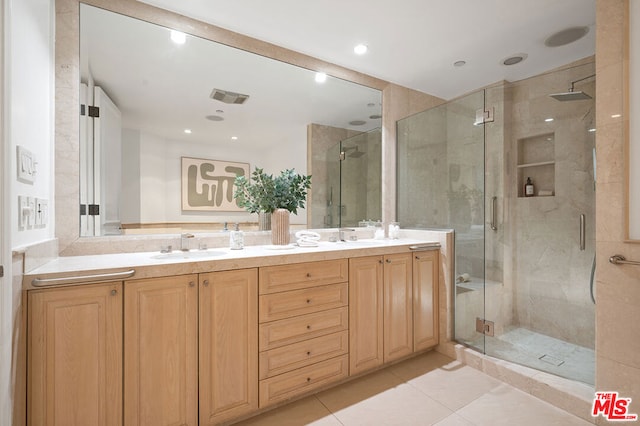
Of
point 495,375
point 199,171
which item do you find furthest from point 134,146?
point 495,375

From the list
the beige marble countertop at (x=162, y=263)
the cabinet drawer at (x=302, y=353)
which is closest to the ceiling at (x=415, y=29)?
the beige marble countertop at (x=162, y=263)

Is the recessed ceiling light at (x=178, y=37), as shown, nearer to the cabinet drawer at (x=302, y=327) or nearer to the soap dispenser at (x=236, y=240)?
the soap dispenser at (x=236, y=240)

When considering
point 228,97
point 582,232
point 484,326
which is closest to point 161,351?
point 228,97

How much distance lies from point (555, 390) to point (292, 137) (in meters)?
2.48

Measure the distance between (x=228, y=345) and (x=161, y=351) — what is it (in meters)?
0.31

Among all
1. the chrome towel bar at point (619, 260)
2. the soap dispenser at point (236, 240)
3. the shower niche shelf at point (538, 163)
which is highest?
the shower niche shelf at point (538, 163)

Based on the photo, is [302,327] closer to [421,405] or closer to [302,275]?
[302,275]

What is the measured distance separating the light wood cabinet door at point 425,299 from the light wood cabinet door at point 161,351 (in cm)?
164

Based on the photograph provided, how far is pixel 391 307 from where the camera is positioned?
2.15 metres

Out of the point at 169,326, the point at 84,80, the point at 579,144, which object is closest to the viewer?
the point at 169,326

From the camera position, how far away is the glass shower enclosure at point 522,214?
87.2 inches

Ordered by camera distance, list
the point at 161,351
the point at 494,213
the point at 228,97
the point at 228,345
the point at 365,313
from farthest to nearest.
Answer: the point at 494,213 → the point at 228,97 → the point at 365,313 → the point at 228,345 → the point at 161,351

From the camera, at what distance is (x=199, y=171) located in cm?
205

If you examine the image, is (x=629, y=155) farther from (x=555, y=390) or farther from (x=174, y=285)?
(x=174, y=285)
